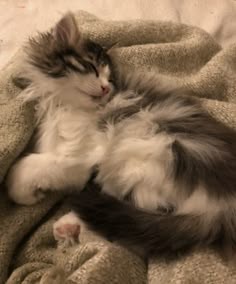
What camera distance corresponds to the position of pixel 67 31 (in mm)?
1399

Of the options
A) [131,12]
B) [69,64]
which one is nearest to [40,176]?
[69,64]

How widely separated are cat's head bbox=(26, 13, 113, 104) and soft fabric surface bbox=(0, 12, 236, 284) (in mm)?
108

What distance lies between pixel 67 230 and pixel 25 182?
0.63ft

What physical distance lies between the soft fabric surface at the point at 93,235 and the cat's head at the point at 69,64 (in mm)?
108

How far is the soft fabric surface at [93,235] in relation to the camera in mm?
1004

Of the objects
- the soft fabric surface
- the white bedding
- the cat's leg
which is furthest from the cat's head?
the white bedding

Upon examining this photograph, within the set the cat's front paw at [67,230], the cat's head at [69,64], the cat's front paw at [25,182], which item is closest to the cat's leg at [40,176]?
the cat's front paw at [25,182]

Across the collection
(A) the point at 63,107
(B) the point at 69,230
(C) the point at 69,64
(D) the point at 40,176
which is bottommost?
(B) the point at 69,230

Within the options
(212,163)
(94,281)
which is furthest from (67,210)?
(212,163)

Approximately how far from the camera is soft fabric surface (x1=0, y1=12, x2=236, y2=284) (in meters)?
1.00

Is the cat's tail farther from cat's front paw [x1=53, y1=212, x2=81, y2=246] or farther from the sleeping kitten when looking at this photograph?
the sleeping kitten

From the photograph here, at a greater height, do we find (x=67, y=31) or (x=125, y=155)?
(x=67, y=31)

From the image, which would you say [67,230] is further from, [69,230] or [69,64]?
[69,64]

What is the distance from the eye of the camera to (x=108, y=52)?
159 cm
